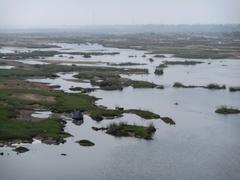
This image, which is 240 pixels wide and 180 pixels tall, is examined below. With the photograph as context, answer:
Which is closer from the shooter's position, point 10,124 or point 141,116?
point 10,124

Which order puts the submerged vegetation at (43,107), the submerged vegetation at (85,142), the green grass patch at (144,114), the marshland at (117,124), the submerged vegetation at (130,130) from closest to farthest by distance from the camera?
the marshland at (117,124), the submerged vegetation at (85,142), the submerged vegetation at (43,107), the submerged vegetation at (130,130), the green grass patch at (144,114)

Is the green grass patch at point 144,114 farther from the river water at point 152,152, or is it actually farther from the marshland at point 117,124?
the river water at point 152,152

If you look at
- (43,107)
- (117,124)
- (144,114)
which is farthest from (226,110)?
(43,107)

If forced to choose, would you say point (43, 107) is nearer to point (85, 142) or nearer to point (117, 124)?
point (117, 124)

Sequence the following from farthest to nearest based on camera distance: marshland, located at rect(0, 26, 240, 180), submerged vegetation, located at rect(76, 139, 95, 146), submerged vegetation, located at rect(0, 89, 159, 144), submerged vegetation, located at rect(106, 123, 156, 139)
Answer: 1. submerged vegetation, located at rect(106, 123, 156, 139)
2. submerged vegetation, located at rect(0, 89, 159, 144)
3. submerged vegetation, located at rect(76, 139, 95, 146)
4. marshland, located at rect(0, 26, 240, 180)

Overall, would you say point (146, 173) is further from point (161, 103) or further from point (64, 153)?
point (161, 103)

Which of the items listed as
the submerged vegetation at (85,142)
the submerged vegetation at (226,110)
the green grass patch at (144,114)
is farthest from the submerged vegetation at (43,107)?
the submerged vegetation at (226,110)

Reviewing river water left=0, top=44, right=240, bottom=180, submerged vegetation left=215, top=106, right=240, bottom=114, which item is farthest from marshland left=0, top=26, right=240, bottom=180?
submerged vegetation left=215, top=106, right=240, bottom=114

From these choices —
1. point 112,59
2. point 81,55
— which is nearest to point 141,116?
point 112,59

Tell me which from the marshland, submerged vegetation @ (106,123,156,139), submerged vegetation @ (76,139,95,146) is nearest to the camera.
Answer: the marshland

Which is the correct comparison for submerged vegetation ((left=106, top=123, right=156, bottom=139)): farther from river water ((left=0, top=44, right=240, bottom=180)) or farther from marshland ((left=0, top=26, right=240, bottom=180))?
river water ((left=0, top=44, right=240, bottom=180))

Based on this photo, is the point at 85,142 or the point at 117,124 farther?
the point at 117,124
